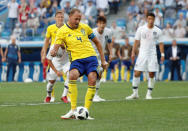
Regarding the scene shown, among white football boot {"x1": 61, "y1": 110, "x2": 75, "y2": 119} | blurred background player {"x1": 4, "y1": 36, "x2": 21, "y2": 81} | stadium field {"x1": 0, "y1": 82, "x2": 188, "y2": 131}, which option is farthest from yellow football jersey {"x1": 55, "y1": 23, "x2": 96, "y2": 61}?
blurred background player {"x1": 4, "y1": 36, "x2": 21, "y2": 81}

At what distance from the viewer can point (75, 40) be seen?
10.2 metres

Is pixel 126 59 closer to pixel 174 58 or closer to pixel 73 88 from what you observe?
pixel 174 58

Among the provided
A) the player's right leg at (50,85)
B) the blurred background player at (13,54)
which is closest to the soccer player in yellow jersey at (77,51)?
the player's right leg at (50,85)

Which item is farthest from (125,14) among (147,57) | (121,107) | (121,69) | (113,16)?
(121,107)

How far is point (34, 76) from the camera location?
1201 inches

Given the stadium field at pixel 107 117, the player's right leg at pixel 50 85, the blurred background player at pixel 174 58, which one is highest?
the blurred background player at pixel 174 58

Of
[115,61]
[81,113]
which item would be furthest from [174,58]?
[81,113]

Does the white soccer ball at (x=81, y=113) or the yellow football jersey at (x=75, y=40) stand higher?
the yellow football jersey at (x=75, y=40)

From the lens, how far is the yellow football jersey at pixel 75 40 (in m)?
10.2

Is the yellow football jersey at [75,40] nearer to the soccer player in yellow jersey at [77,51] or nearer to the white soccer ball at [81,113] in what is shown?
the soccer player in yellow jersey at [77,51]

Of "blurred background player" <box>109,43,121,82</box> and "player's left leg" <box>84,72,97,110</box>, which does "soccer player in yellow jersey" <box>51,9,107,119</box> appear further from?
"blurred background player" <box>109,43,121,82</box>

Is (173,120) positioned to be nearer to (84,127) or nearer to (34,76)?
(84,127)

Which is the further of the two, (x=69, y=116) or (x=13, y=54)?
(x=13, y=54)

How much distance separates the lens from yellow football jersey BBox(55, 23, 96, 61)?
33.3 ft
